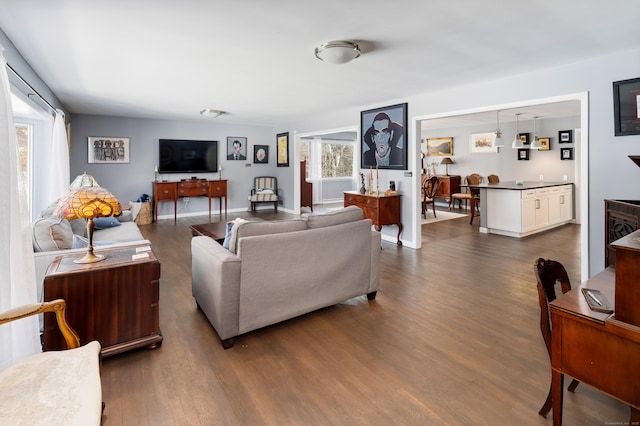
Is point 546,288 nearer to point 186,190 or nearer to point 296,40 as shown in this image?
point 296,40

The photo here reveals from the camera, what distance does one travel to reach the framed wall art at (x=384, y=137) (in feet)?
17.8

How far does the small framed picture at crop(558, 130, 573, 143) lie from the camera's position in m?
7.26

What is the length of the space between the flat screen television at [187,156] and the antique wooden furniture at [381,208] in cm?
451

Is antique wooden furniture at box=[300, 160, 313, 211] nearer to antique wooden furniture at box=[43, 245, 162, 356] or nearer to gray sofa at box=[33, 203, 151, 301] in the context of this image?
gray sofa at box=[33, 203, 151, 301]

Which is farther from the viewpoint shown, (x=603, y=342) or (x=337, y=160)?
(x=337, y=160)

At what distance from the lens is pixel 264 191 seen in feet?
29.4

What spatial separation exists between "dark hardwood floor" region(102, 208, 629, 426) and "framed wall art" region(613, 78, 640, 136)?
66.8 inches

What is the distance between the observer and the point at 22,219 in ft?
6.97

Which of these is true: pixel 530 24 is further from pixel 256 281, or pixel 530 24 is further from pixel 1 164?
pixel 1 164

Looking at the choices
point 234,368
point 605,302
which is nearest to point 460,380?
point 605,302

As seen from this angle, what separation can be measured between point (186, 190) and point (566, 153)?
8.39 metres

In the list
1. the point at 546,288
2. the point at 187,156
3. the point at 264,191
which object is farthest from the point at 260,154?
the point at 546,288

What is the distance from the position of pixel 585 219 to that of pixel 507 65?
1.78m

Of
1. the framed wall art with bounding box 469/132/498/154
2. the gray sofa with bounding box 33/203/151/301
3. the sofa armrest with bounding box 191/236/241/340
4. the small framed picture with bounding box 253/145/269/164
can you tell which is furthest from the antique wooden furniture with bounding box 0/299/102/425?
the framed wall art with bounding box 469/132/498/154
